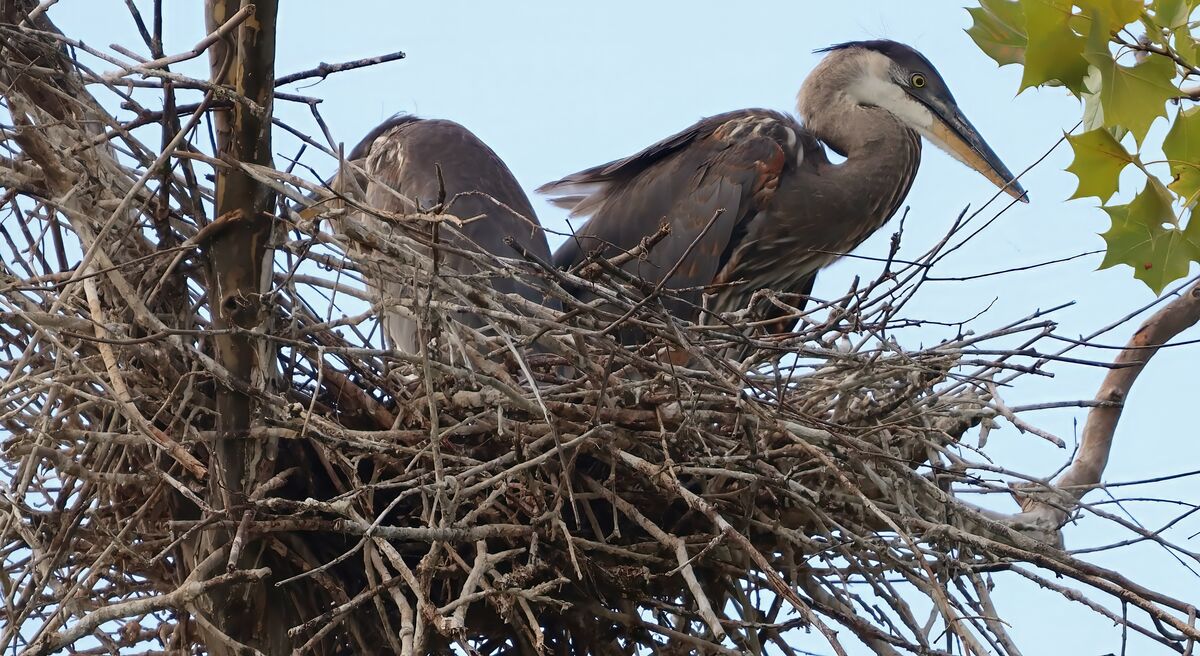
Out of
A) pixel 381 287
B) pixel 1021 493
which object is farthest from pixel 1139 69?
pixel 381 287

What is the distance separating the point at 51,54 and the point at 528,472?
1.19m

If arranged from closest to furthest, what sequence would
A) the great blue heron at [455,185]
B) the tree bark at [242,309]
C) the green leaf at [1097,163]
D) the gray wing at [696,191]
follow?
the green leaf at [1097,163]
the tree bark at [242,309]
the great blue heron at [455,185]
the gray wing at [696,191]

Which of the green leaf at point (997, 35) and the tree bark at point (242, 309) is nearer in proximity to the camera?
the green leaf at point (997, 35)

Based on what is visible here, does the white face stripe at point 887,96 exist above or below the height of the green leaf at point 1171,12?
above

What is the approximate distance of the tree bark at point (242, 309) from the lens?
2.22m

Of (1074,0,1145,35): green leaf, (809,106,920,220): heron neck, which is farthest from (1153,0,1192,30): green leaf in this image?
(809,106,920,220): heron neck

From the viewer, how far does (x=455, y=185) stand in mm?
3891

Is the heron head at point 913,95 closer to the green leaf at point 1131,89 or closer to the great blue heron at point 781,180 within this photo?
the great blue heron at point 781,180

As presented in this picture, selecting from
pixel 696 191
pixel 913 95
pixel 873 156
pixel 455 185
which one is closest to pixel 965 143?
pixel 913 95

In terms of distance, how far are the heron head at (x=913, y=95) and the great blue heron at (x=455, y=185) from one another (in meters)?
1.49

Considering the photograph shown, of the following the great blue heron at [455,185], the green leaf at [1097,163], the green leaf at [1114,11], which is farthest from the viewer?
the great blue heron at [455,185]

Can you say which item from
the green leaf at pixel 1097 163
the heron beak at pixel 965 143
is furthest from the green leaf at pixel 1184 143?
the heron beak at pixel 965 143

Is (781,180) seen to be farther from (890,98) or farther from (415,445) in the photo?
(415,445)

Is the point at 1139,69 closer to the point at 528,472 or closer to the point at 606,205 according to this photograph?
the point at 528,472
